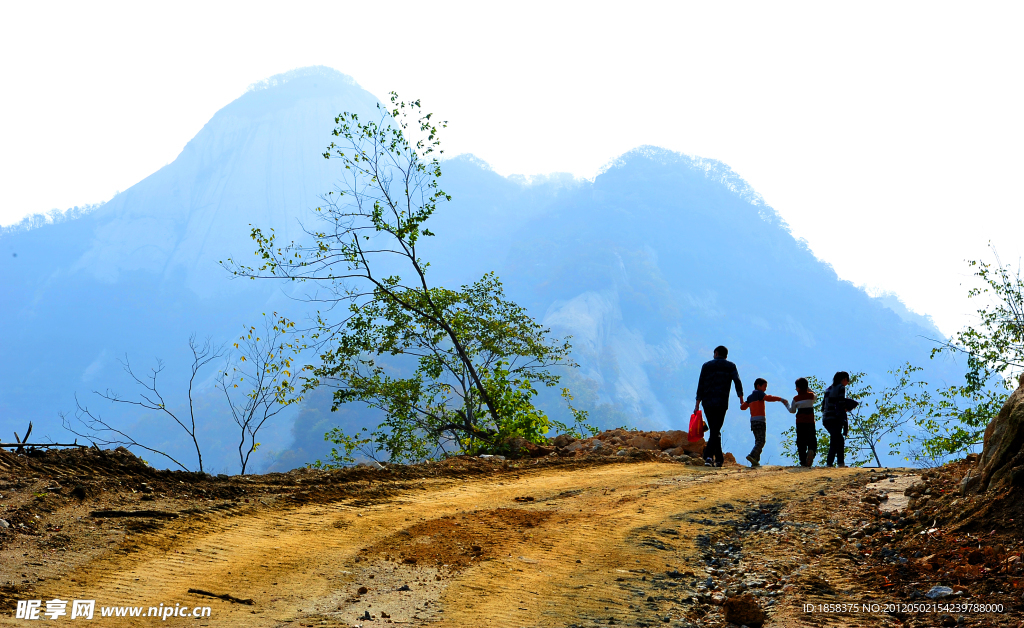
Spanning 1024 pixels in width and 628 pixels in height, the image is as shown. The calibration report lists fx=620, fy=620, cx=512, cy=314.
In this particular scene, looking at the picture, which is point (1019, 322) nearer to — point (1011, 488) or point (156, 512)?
point (1011, 488)

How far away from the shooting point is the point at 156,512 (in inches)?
256

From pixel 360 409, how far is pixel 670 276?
393ft

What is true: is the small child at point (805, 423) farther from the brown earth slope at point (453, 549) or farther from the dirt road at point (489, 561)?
the dirt road at point (489, 561)

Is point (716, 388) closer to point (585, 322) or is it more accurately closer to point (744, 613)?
point (744, 613)

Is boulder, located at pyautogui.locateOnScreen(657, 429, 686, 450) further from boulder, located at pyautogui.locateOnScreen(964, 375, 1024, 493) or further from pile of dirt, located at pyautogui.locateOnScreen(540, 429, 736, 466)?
boulder, located at pyautogui.locateOnScreen(964, 375, 1024, 493)

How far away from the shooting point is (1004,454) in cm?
546

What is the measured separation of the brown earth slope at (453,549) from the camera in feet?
14.8

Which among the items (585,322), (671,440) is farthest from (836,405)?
(585,322)

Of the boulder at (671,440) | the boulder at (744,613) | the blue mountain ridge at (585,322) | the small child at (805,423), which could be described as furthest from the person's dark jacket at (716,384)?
the blue mountain ridge at (585,322)

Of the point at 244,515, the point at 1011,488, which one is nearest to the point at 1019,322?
the point at 1011,488

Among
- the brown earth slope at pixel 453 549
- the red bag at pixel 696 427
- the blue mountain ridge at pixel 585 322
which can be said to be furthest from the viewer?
the blue mountain ridge at pixel 585 322

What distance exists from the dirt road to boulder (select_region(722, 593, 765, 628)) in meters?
0.11

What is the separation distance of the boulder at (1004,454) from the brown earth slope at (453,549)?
785mm

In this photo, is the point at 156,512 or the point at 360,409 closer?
the point at 156,512
